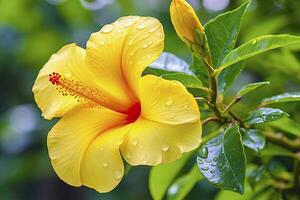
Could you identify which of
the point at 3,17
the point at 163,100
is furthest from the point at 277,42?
the point at 3,17

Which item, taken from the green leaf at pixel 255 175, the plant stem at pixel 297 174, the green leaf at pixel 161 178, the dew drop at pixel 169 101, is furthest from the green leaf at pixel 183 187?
the dew drop at pixel 169 101

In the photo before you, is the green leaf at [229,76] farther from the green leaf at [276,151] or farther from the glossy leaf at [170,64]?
the green leaf at [276,151]

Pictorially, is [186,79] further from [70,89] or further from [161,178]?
[161,178]

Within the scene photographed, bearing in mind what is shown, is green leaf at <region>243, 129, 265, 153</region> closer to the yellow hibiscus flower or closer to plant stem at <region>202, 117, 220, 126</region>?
plant stem at <region>202, 117, 220, 126</region>

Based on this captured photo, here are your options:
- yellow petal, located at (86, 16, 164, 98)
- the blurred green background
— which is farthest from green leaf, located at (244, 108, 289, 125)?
the blurred green background

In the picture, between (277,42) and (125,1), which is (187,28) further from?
(125,1)

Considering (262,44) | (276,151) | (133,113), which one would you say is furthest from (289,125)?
(133,113)
